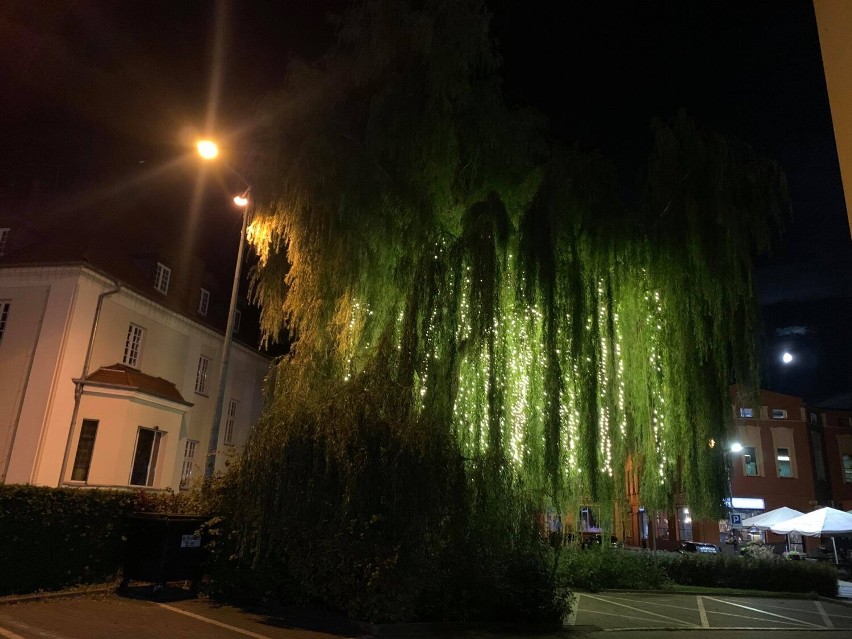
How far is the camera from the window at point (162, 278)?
2355 cm

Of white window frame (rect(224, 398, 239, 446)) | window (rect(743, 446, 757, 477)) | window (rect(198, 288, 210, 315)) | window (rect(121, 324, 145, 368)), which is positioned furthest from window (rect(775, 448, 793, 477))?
window (rect(121, 324, 145, 368))

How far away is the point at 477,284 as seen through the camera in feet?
28.9

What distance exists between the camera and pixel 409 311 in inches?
343

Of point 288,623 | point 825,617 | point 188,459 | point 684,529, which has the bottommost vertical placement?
point 825,617

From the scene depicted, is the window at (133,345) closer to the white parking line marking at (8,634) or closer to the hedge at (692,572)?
the white parking line marking at (8,634)

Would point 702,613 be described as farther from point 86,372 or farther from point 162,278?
point 162,278

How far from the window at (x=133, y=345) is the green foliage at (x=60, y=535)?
12.4 m

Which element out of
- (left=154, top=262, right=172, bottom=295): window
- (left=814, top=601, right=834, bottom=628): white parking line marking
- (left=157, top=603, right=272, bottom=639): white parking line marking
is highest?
(left=154, top=262, right=172, bottom=295): window

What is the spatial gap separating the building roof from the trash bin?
36.4ft

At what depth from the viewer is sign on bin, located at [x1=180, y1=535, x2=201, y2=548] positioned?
30.9ft

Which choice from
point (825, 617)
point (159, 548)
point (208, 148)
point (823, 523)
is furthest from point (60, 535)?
point (823, 523)

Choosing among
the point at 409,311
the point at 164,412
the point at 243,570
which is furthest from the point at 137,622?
the point at 164,412

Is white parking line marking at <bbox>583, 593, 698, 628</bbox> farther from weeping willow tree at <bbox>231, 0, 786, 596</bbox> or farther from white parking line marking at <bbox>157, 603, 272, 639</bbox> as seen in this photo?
white parking line marking at <bbox>157, 603, 272, 639</bbox>

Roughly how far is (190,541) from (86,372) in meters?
12.2
